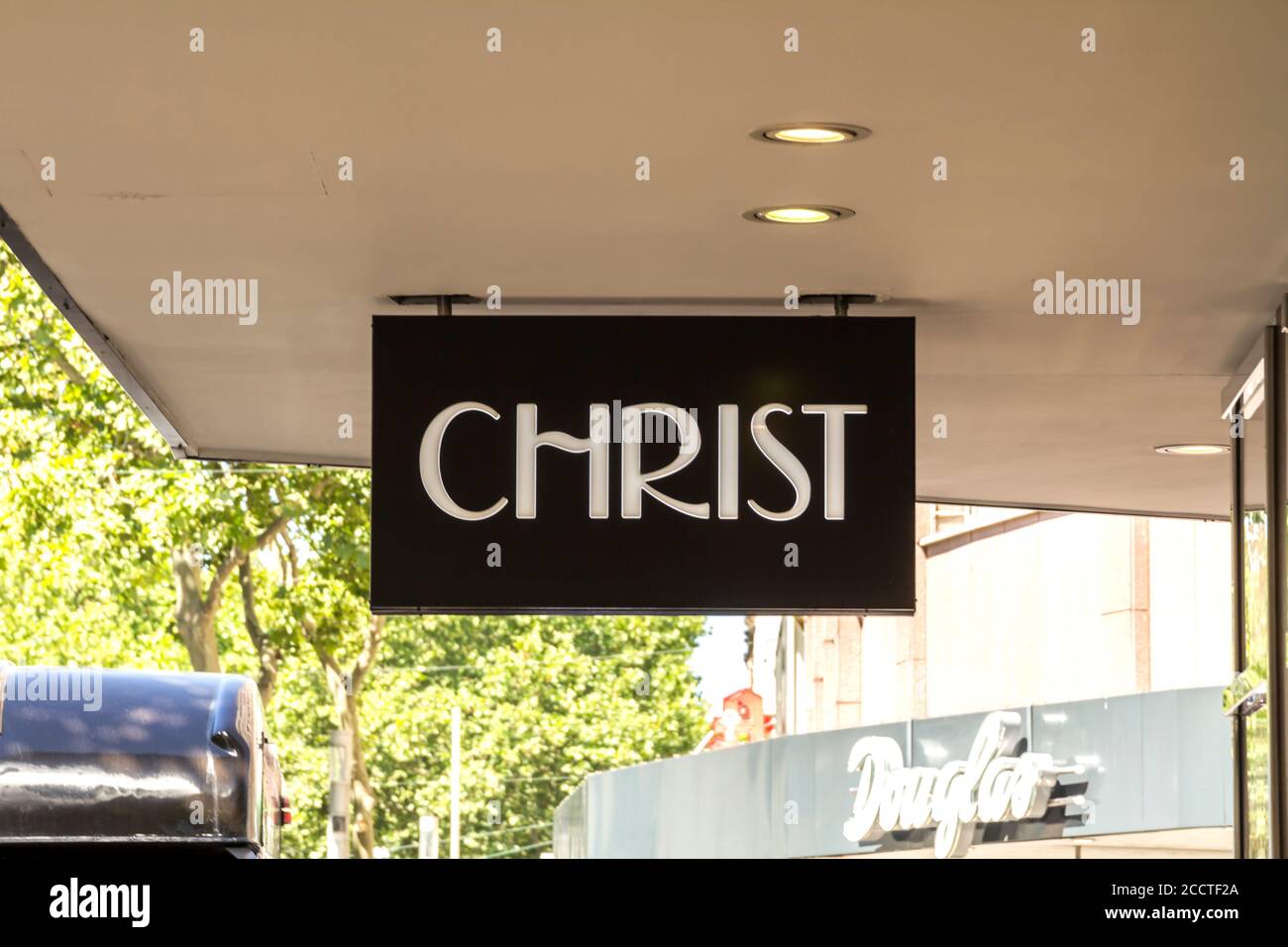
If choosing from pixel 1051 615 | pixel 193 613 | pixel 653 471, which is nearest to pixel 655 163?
pixel 653 471

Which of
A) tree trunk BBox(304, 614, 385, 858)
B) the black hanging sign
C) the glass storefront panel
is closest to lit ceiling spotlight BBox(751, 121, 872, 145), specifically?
the black hanging sign

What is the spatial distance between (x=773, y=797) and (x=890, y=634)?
5.67 meters

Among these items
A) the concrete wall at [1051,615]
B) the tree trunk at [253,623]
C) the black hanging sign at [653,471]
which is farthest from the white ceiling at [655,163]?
the tree trunk at [253,623]

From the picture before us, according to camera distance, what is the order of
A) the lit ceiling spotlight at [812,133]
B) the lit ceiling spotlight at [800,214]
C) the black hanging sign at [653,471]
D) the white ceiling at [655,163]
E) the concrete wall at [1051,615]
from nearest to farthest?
the white ceiling at [655,163]
the lit ceiling spotlight at [812,133]
the lit ceiling spotlight at [800,214]
the black hanging sign at [653,471]
the concrete wall at [1051,615]

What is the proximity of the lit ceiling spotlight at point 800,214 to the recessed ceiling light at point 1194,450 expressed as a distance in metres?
4.41

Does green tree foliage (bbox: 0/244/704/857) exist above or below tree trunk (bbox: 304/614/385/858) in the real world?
above

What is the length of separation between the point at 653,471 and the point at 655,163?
153 cm

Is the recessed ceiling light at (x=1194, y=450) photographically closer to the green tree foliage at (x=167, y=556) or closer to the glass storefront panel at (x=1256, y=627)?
the glass storefront panel at (x=1256, y=627)

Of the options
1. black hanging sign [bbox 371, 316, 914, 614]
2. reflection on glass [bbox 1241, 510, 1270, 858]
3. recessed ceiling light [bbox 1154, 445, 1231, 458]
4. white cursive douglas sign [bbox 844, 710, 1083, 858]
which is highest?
recessed ceiling light [bbox 1154, 445, 1231, 458]

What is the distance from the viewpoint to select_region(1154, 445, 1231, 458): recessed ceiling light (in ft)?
33.0

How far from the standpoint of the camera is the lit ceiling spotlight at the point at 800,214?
6.09 metres

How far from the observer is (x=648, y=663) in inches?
2056

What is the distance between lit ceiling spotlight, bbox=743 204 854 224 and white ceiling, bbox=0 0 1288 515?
0.07 metres

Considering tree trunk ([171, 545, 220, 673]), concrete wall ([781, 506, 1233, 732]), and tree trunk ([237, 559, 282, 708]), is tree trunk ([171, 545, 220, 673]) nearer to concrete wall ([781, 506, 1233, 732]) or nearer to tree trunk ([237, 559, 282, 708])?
tree trunk ([237, 559, 282, 708])
